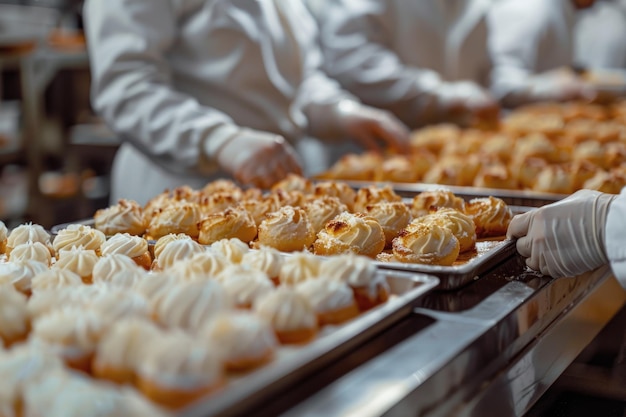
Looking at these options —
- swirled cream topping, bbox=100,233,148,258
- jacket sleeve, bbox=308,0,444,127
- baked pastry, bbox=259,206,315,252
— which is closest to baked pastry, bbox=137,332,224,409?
swirled cream topping, bbox=100,233,148,258

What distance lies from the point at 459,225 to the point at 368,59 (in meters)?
2.45

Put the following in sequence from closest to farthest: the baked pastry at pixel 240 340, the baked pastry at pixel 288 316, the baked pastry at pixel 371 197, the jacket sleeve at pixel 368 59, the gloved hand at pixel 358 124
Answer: the baked pastry at pixel 240 340 < the baked pastry at pixel 288 316 < the baked pastry at pixel 371 197 < the gloved hand at pixel 358 124 < the jacket sleeve at pixel 368 59

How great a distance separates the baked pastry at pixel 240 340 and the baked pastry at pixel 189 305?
0.06 m

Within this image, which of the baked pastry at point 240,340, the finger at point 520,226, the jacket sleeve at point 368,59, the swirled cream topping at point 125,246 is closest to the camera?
the baked pastry at point 240,340

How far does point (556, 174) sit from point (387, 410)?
1.64m

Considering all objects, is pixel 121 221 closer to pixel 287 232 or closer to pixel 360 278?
pixel 287 232

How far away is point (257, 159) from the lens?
2336 millimetres

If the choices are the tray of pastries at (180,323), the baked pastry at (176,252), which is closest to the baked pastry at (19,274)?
the tray of pastries at (180,323)

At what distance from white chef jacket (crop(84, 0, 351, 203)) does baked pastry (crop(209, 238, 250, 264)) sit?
3.49 ft

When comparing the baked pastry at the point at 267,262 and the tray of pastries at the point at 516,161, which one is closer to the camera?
the baked pastry at the point at 267,262

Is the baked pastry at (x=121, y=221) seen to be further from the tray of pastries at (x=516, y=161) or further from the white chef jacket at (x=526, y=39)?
the white chef jacket at (x=526, y=39)

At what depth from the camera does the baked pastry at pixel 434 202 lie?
1.85 metres

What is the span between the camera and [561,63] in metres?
5.89

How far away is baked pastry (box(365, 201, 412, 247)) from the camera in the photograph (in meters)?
1.71
